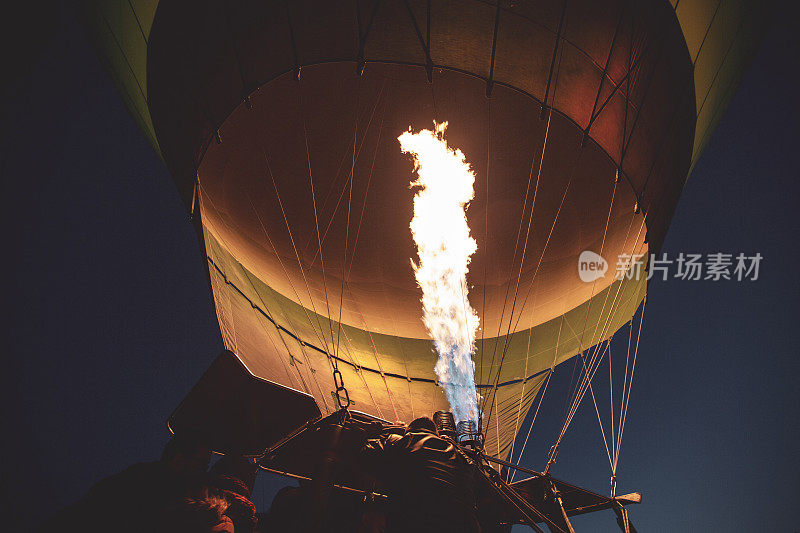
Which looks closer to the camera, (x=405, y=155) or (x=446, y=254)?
(x=405, y=155)

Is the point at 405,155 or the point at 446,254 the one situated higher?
the point at 405,155

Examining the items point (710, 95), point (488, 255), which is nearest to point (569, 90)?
point (710, 95)

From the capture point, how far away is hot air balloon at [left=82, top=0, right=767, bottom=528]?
3975 mm

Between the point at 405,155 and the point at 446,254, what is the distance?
1.55 m

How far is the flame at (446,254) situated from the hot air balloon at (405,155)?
148 millimetres

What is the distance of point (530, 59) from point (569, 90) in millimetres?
567

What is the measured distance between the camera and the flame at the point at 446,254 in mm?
5395

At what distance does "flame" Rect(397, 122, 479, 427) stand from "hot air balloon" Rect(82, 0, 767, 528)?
0.49 feet

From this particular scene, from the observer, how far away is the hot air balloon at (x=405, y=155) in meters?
3.97

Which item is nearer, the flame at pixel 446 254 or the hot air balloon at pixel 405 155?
the hot air balloon at pixel 405 155

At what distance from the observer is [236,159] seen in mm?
5062

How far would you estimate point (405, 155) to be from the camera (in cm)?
548

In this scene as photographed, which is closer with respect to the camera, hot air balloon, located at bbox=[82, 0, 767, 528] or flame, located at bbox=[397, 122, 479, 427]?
hot air balloon, located at bbox=[82, 0, 767, 528]

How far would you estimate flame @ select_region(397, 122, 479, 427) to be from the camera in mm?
5395
